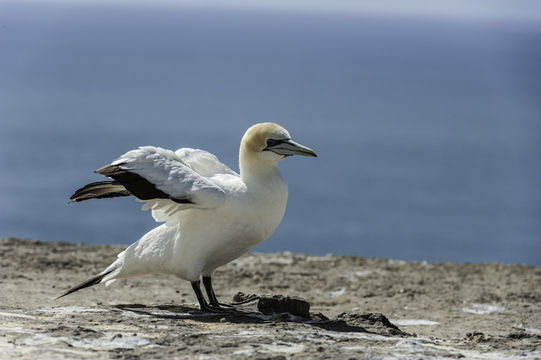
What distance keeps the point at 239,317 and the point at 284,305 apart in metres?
0.39

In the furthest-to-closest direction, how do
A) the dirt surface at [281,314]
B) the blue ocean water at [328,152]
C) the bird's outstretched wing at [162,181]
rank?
1. the blue ocean water at [328,152]
2. the bird's outstretched wing at [162,181]
3. the dirt surface at [281,314]

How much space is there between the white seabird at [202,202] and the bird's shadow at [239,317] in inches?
7.8

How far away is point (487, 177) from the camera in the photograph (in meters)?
86.5

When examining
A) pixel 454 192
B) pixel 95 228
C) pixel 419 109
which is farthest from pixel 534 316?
pixel 419 109

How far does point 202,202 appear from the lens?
6.57 meters

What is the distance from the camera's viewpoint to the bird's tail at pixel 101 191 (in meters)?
7.25

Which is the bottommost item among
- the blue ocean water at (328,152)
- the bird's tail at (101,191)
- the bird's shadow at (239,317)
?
the bird's shadow at (239,317)

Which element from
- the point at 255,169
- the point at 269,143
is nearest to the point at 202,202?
the point at 255,169

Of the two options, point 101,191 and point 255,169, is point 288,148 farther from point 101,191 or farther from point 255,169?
point 101,191

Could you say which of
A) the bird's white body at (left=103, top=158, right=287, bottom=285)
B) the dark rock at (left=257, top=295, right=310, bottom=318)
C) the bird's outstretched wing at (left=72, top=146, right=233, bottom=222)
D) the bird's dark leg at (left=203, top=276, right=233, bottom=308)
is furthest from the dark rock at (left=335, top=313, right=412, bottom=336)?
the bird's outstretched wing at (left=72, top=146, right=233, bottom=222)

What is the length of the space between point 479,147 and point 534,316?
101m

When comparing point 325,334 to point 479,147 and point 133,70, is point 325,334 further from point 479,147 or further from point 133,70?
point 133,70

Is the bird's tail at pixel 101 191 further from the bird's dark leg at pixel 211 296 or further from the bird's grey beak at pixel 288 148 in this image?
the bird's grey beak at pixel 288 148

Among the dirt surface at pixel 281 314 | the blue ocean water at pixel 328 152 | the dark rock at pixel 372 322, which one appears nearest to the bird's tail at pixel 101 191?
the dirt surface at pixel 281 314
